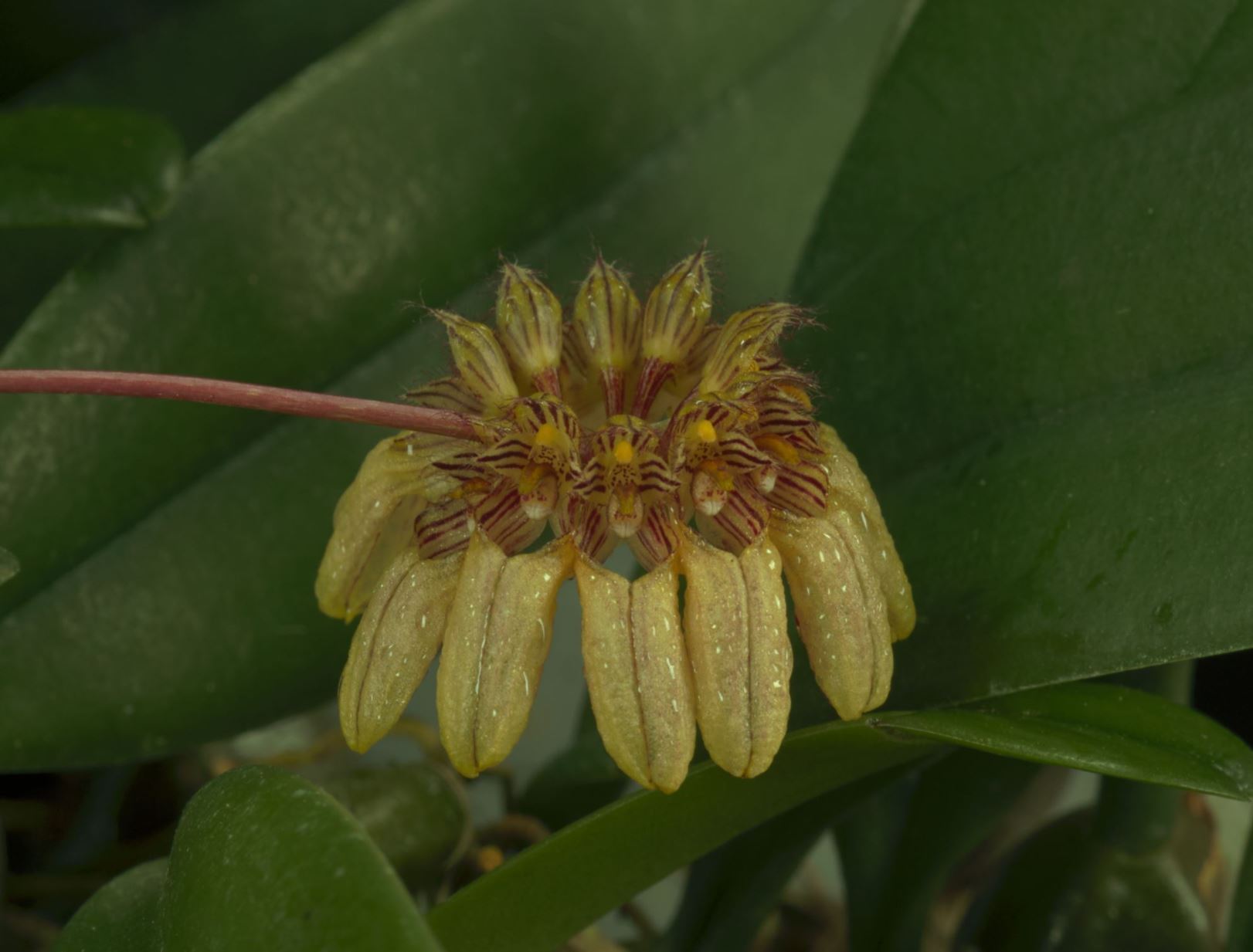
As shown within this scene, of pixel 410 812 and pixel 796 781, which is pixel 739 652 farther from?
pixel 410 812

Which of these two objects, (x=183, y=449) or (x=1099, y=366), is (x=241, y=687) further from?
(x=1099, y=366)

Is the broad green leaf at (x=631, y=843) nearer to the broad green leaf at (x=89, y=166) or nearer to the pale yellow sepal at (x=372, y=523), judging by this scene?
the pale yellow sepal at (x=372, y=523)

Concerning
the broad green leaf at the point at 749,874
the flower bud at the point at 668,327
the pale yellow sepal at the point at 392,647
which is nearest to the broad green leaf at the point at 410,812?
the broad green leaf at the point at 749,874

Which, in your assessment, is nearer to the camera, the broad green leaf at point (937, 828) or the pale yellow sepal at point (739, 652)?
the pale yellow sepal at point (739, 652)

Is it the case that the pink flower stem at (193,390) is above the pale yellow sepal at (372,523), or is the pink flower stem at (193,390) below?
above

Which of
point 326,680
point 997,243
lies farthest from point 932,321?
point 326,680

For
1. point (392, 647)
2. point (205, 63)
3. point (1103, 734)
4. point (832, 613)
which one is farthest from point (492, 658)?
point (205, 63)

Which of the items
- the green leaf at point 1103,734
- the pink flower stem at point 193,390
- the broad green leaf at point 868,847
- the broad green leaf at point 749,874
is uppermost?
the pink flower stem at point 193,390
